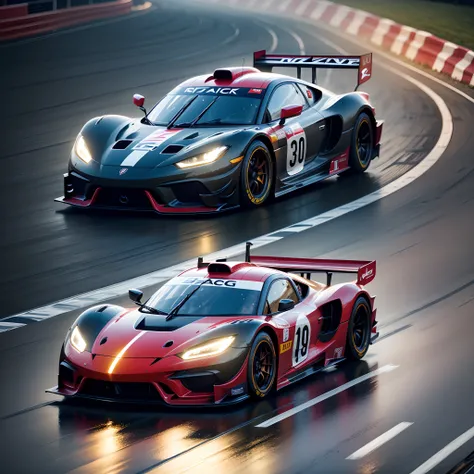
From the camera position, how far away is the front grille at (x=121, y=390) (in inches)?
471

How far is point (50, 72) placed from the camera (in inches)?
1211

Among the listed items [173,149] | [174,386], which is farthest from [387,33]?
[174,386]

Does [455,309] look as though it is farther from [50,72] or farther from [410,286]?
[50,72]

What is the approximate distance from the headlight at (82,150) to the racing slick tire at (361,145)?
4.25 m

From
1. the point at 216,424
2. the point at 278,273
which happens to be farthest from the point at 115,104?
the point at 216,424

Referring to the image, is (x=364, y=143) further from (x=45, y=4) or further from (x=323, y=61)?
(x=45, y=4)

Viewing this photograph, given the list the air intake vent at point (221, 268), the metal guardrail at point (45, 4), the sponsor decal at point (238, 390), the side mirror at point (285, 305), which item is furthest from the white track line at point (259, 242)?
the metal guardrail at point (45, 4)

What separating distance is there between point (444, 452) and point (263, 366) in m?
2.10

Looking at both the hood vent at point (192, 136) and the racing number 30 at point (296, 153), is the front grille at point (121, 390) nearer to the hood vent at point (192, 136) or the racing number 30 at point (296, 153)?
the hood vent at point (192, 136)

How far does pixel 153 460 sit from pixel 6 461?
1068 millimetres

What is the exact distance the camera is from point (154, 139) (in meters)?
19.6

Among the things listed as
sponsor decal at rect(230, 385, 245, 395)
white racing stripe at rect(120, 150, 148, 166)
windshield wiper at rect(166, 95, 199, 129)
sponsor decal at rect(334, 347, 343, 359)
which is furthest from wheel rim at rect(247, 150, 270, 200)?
sponsor decal at rect(230, 385, 245, 395)

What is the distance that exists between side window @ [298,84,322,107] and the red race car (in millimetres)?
7472

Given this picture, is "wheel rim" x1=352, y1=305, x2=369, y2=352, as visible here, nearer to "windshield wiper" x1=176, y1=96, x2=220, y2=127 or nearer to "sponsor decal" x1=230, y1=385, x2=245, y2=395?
"sponsor decal" x1=230, y1=385, x2=245, y2=395
